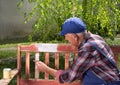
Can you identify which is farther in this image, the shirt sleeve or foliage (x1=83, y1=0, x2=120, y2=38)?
foliage (x1=83, y1=0, x2=120, y2=38)

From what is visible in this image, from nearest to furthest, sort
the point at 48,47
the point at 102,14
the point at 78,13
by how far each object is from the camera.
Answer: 1. the point at 48,47
2. the point at 78,13
3. the point at 102,14

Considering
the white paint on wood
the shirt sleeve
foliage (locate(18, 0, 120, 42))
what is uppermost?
foliage (locate(18, 0, 120, 42))

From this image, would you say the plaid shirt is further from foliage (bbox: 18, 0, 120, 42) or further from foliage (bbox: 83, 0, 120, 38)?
foliage (bbox: 83, 0, 120, 38)

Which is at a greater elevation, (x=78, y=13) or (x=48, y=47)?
(x=78, y=13)

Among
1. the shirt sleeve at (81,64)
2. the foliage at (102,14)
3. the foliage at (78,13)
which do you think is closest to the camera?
the shirt sleeve at (81,64)

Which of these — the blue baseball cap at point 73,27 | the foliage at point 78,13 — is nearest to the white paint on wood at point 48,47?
the foliage at point 78,13

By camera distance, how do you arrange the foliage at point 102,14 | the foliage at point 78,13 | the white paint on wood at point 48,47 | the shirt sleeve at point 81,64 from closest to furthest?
the shirt sleeve at point 81,64
the white paint on wood at point 48,47
the foliage at point 78,13
the foliage at point 102,14

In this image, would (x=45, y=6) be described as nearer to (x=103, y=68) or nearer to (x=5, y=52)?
(x=103, y=68)

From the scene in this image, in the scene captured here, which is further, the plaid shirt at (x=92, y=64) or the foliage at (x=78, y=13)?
Result: the foliage at (x=78, y=13)

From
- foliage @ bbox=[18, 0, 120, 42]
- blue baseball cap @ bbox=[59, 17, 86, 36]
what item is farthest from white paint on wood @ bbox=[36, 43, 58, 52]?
blue baseball cap @ bbox=[59, 17, 86, 36]

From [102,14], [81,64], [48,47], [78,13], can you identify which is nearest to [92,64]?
Answer: [81,64]

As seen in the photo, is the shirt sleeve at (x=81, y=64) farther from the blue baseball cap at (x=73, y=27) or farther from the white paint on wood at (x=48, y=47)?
the white paint on wood at (x=48, y=47)

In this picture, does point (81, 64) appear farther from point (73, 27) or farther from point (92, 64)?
point (73, 27)

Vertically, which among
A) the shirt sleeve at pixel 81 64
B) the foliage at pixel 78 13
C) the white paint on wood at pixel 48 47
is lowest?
the white paint on wood at pixel 48 47
